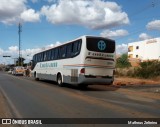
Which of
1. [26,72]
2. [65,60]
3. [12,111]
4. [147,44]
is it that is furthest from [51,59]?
[147,44]

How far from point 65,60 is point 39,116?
14.1m

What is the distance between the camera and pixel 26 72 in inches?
2557

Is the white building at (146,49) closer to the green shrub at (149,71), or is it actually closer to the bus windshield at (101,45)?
the green shrub at (149,71)

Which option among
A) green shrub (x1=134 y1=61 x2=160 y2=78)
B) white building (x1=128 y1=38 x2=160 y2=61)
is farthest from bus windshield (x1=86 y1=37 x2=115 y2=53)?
white building (x1=128 y1=38 x2=160 y2=61)

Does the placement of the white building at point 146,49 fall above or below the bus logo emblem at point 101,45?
above

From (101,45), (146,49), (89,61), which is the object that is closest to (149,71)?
(101,45)

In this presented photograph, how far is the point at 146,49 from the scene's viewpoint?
388 feet

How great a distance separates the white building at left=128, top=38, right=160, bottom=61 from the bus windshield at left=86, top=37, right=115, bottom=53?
3399 inches

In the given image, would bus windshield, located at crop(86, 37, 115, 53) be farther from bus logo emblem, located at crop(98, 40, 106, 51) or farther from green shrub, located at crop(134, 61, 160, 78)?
green shrub, located at crop(134, 61, 160, 78)

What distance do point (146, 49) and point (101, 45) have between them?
9943 cm

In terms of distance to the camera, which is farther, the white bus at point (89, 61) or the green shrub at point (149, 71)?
the green shrub at point (149, 71)

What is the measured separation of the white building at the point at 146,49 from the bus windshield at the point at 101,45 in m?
86.3

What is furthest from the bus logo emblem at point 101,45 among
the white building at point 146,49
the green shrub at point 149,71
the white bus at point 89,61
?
the white building at point 146,49

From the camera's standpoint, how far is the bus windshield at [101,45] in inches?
842
